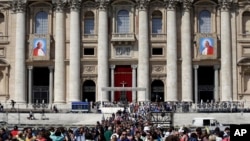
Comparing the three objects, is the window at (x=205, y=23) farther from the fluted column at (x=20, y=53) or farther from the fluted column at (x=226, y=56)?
the fluted column at (x=20, y=53)

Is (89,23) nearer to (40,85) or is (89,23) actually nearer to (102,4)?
(102,4)

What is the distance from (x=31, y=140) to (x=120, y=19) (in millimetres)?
51410

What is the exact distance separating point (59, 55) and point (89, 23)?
5.40 metres

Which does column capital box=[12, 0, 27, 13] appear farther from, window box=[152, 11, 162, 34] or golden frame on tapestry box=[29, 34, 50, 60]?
window box=[152, 11, 162, 34]

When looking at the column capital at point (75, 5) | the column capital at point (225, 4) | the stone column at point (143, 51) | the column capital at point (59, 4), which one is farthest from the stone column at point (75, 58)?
the column capital at point (225, 4)

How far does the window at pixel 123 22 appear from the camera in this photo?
220 ft

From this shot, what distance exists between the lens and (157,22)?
222 feet

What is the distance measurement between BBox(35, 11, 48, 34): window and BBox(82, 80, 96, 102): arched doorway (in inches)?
315

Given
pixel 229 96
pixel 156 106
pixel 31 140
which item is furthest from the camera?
pixel 229 96

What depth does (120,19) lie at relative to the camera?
220 feet

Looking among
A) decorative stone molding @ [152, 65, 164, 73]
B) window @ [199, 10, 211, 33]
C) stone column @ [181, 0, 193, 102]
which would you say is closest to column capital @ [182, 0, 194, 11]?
stone column @ [181, 0, 193, 102]

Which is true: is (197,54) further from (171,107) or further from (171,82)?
(171,107)

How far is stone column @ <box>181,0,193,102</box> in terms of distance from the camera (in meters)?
65.5

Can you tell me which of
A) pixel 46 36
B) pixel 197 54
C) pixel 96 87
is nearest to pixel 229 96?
pixel 197 54
